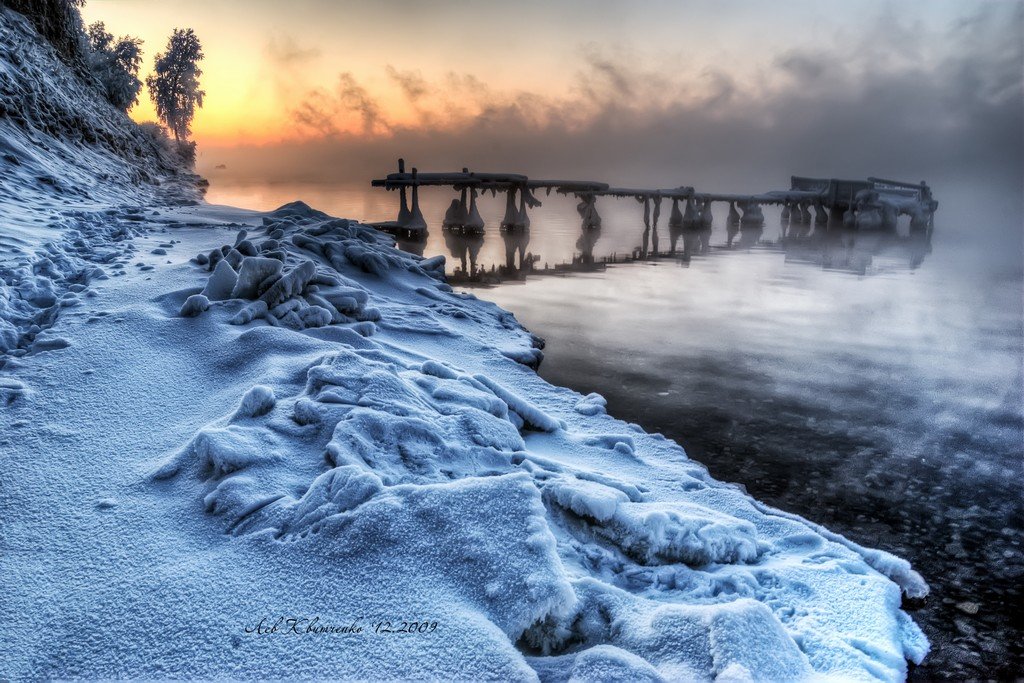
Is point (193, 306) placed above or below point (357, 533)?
above

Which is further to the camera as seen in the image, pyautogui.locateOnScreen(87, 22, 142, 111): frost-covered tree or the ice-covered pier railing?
pyautogui.locateOnScreen(87, 22, 142, 111): frost-covered tree

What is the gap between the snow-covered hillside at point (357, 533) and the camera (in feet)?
5.35

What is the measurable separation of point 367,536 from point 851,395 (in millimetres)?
4420

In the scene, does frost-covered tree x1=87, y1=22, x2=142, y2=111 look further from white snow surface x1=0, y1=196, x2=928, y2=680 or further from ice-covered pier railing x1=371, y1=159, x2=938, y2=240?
white snow surface x1=0, y1=196, x2=928, y2=680

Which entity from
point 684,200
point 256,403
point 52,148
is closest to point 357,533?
point 256,403

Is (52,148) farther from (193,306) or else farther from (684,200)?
(684,200)

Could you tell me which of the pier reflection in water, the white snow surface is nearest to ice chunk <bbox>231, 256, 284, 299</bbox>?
the white snow surface

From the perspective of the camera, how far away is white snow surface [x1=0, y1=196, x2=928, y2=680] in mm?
1627

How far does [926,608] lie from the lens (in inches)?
94.3

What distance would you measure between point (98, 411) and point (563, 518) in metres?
2.29

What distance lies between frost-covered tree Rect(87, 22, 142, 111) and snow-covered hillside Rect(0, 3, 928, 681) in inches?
1025

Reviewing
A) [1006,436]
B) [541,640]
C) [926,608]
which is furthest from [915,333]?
[541,640]

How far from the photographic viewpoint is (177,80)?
36.1 m

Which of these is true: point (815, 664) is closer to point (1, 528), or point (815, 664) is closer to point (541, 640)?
point (541, 640)
